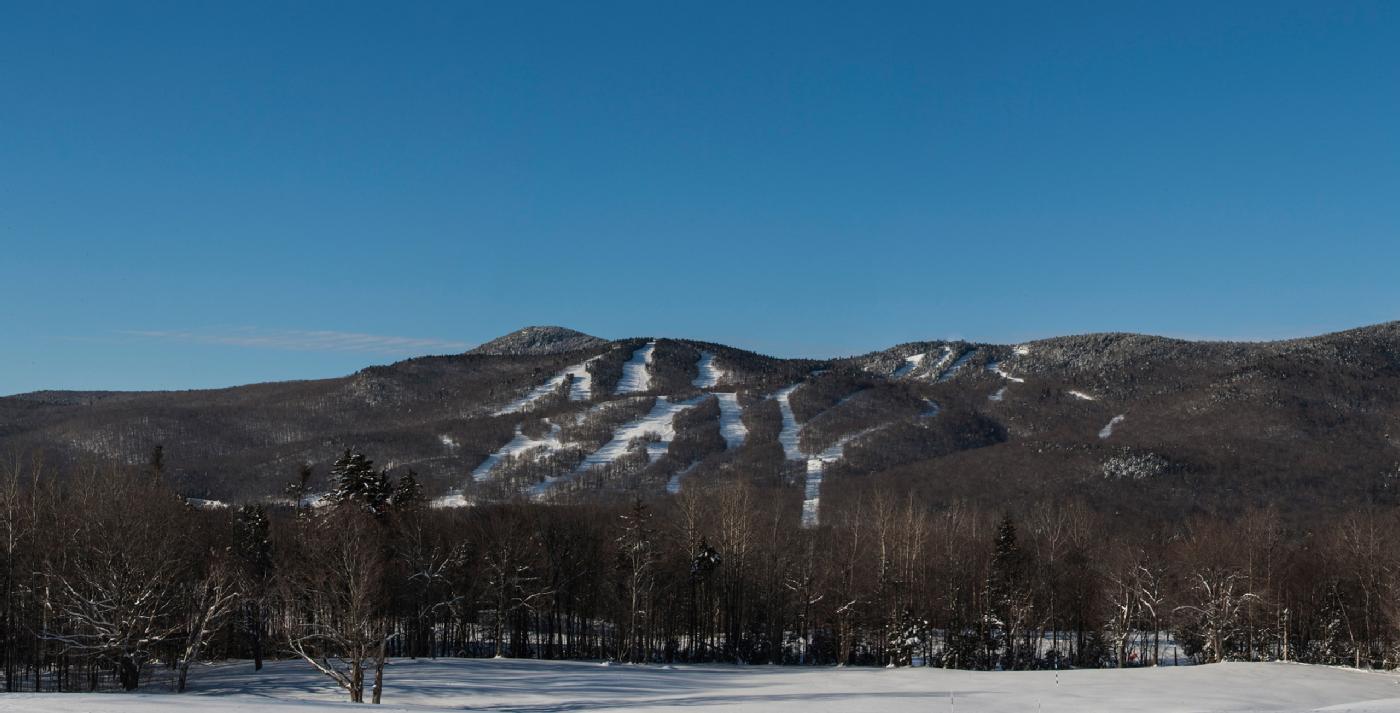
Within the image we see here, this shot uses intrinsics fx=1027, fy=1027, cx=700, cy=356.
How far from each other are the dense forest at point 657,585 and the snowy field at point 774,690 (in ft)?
19.3

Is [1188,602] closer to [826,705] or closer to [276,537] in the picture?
[826,705]

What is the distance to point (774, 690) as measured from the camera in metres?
43.4

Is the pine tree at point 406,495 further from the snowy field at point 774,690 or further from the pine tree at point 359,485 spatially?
the snowy field at point 774,690

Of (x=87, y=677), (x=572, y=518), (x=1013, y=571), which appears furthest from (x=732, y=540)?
(x=87, y=677)

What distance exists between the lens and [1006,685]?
46.4m

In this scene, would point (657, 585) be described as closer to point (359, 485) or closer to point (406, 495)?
point (406, 495)

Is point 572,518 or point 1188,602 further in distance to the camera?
point 572,518

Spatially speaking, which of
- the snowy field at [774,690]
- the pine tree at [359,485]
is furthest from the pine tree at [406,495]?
the snowy field at [774,690]

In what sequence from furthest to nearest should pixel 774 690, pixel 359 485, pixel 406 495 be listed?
pixel 406 495
pixel 359 485
pixel 774 690

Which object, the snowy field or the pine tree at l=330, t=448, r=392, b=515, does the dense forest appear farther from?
the snowy field

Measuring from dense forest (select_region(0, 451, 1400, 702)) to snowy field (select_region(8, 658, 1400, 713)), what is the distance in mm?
5871

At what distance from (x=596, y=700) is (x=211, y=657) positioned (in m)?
29.5

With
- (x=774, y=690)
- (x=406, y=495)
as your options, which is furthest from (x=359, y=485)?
(x=774, y=690)

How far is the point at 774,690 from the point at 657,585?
25389 millimetres
